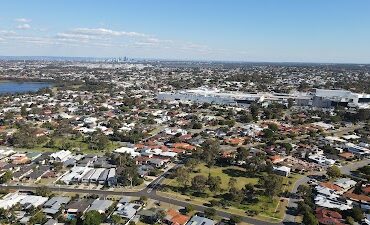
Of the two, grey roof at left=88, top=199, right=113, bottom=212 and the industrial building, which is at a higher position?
the industrial building

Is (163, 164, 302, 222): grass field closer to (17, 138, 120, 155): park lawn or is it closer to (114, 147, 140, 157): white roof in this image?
(114, 147, 140, 157): white roof

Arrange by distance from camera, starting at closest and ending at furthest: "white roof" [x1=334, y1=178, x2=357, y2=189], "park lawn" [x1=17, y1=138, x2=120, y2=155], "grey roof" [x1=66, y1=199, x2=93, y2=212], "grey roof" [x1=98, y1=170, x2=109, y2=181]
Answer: "grey roof" [x1=66, y1=199, x2=93, y2=212] → "grey roof" [x1=98, y1=170, x2=109, y2=181] → "white roof" [x1=334, y1=178, x2=357, y2=189] → "park lawn" [x1=17, y1=138, x2=120, y2=155]

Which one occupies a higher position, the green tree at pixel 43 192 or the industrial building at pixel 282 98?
the industrial building at pixel 282 98

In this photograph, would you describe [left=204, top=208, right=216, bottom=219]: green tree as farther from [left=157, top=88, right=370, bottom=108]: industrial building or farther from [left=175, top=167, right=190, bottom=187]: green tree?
[left=157, top=88, right=370, bottom=108]: industrial building

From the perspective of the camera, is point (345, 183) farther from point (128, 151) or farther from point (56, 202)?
point (56, 202)

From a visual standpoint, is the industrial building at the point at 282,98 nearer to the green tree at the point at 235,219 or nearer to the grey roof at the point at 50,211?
the green tree at the point at 235,219

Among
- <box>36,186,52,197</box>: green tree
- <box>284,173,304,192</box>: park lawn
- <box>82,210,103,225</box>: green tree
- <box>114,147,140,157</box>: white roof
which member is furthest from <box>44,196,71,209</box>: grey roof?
<box>284,173,304,192</box>: park lawn

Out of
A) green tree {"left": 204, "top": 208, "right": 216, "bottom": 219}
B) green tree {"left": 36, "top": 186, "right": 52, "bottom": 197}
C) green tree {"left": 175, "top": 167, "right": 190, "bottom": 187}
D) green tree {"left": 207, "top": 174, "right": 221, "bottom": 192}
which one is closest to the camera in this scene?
green tree {"left": 204, "top": 208, "right": 216, "bottom": 219}

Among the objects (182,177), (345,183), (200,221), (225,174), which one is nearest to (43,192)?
(182,177)

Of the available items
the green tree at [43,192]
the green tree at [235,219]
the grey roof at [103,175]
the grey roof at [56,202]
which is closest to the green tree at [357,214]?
the green tree at [235,219]

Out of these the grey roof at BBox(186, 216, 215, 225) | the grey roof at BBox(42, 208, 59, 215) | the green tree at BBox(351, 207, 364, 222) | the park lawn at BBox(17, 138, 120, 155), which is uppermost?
the green tree at BBox(351, 207, 364, 222)

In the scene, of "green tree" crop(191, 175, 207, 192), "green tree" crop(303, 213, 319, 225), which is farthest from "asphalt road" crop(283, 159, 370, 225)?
"green tree" crop(191, 175, 207, 192)

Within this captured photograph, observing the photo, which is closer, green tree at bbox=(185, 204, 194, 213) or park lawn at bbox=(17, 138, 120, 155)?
green tree at bbox=(185, 204, 194, 213)
